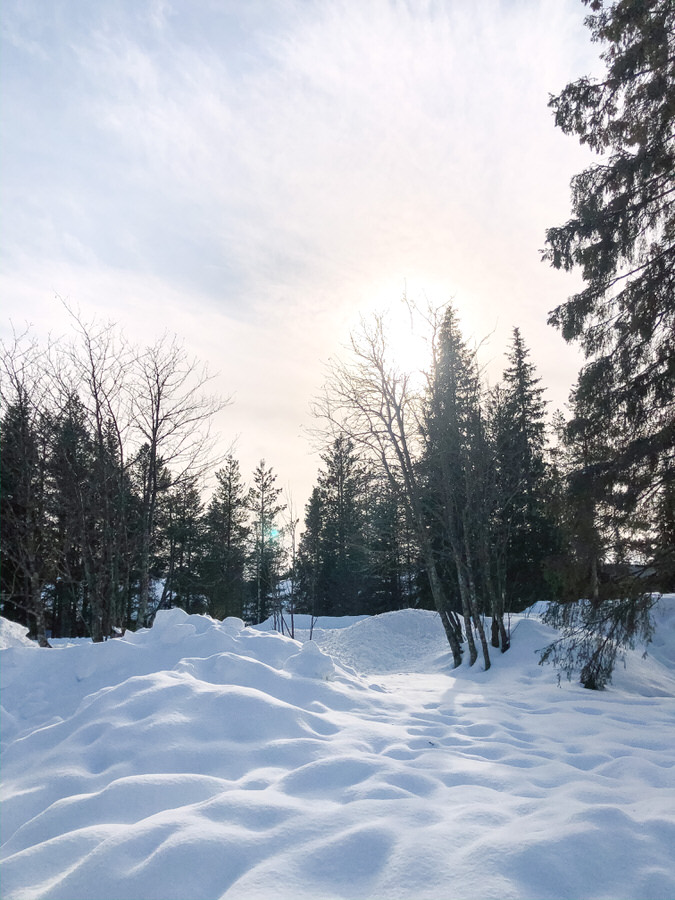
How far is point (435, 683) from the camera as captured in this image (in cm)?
834

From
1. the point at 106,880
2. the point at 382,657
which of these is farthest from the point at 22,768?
the point at 382,657

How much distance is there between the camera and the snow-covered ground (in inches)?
A: 84.9

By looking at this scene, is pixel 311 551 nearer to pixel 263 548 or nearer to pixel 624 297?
pixel 263 548

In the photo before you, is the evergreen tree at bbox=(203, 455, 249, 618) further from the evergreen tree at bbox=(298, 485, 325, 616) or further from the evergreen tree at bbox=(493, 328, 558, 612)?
the evergreen tree at bbox=(493, 328, 558, 612)

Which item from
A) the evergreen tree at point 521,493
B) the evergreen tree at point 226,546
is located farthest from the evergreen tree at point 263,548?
the evergreen tree at point 521,493

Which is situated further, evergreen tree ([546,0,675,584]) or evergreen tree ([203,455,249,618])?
evergreen tree ([203,455,249,618])

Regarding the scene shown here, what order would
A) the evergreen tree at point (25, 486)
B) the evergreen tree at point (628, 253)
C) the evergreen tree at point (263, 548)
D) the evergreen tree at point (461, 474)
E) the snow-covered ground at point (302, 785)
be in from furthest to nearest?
the evergreen tree at point (263, 548) < the evergreen tree at point (461, 474) < the evergreen tree at point (25, 486) < the evergreen tree at point (628, 253) < the snow-covered ground at point (302, 785)

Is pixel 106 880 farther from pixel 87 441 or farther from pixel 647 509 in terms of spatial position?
pixel 87 441

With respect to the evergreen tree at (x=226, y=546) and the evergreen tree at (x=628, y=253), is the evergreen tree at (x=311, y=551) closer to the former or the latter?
the evergreen tree at (x=226, y=546)

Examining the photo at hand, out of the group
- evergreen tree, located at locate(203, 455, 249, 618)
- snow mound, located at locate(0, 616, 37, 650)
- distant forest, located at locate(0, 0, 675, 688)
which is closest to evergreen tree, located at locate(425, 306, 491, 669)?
distant forest, located at locate(0, 0, 675, 688)

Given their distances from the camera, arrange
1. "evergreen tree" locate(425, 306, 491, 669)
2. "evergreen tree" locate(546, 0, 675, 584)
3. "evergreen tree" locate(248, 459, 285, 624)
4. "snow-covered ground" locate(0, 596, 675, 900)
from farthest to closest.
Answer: "evergreen tree" locate(248, 459, 285, 624), "evergreen tree" locate(425, 306, 491, 669), "evergreen tree" locate(546, 0, 675, 584), "snow-covered ground" locate(0, 596, 675, 900)

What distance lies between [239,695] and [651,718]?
4.66 metres

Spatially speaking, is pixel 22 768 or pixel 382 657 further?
pixel 382 657

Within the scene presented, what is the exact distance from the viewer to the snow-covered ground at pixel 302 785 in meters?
2.16
